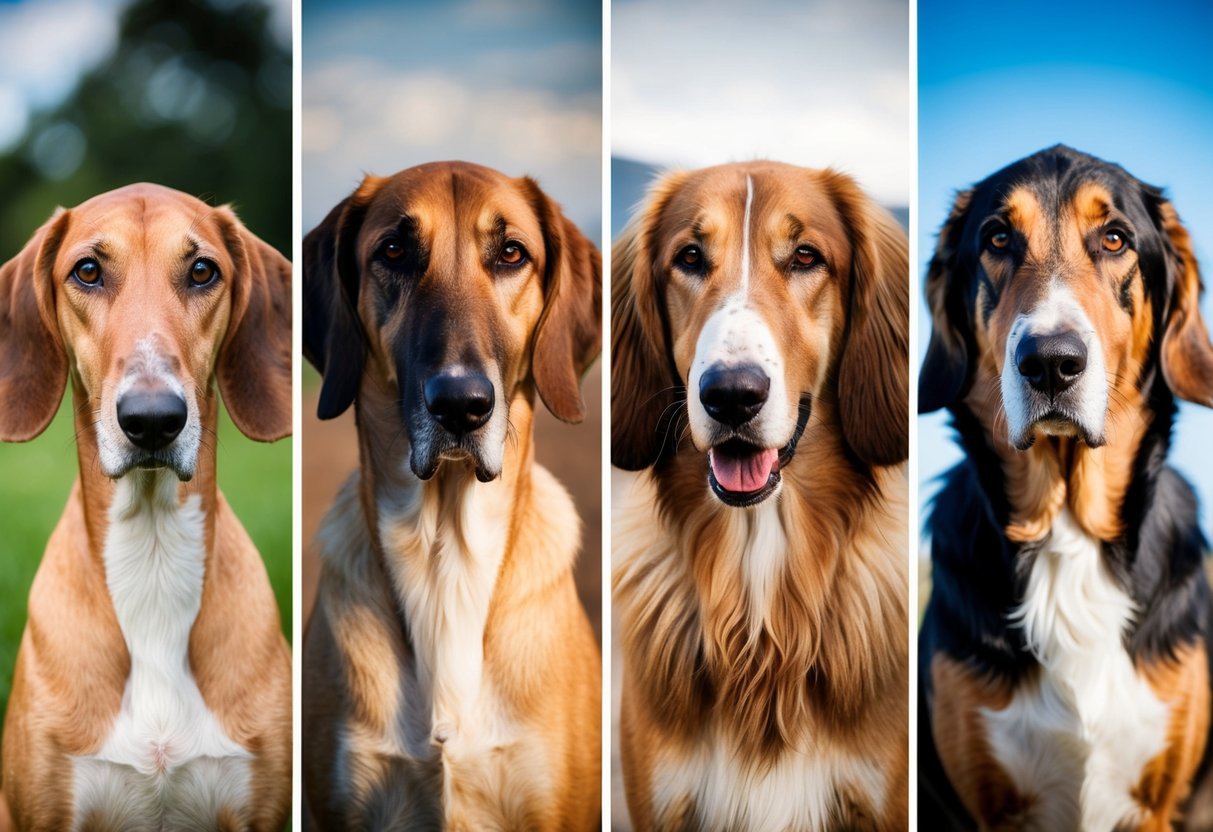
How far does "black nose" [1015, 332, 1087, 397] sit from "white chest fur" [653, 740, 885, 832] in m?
1.13

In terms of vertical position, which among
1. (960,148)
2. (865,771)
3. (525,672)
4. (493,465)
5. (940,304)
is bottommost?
(865,771)

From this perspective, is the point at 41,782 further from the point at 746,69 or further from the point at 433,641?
the point at 746,69

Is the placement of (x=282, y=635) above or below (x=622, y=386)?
below

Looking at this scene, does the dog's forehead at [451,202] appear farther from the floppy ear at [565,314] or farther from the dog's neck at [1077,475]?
the dog's neck at [1077,475]

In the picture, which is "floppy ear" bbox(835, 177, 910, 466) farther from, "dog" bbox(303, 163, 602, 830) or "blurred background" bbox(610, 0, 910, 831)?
"dog" bbox(303, 163, 602, 830)

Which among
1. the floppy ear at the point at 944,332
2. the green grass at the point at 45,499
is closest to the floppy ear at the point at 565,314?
the green grass at the point at 45,499

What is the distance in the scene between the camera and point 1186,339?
3234mm

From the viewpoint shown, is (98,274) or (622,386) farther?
(622,386)

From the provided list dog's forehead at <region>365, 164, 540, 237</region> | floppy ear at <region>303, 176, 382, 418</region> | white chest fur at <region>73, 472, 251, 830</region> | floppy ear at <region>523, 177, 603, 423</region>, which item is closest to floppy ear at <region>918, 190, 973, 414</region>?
floppy ear at <region>523, 177, 603, 423</region>

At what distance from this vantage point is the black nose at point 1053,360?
121 inches

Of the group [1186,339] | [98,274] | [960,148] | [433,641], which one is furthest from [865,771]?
[98,274]

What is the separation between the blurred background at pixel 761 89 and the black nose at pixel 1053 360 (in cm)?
59

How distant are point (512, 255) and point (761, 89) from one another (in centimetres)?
94

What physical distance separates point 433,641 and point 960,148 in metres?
2.08
